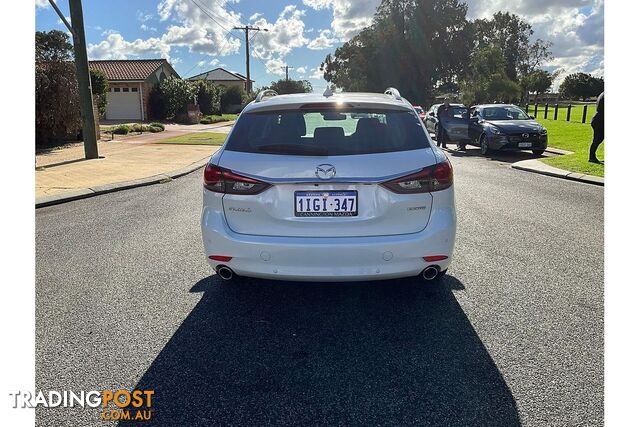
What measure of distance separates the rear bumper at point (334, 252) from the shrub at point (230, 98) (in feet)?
176

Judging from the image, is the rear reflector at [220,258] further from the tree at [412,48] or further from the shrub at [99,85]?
the tree at [412,48]

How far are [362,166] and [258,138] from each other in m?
0.84

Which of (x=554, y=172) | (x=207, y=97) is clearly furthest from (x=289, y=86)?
(x=554, y=172)

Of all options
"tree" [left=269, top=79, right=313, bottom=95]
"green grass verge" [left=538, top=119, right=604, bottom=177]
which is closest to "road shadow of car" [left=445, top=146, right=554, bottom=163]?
"green grass verge" [left=538, top=119, right=604, bottom=177]

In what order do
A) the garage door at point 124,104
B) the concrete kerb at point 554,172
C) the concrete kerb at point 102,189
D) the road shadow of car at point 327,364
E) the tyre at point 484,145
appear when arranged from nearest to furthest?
the road shadow of car at point 327,364 < the concrete kerb at point 102,189 < the concrete kerb at point 554,172 < the tyre at point 484,145 < the garage door at point 124,104

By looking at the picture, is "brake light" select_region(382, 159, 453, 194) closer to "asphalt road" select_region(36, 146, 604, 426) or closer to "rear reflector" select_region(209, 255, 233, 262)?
"asphalt road" select_region(36, 146, 604, 426)

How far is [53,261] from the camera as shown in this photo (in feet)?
17.5

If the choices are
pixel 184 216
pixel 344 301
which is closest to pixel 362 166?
pixel 344 301

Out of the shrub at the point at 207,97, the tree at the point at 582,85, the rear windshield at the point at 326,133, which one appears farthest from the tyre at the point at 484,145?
the tree at the point at 582,85

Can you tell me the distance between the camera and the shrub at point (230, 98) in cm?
5534

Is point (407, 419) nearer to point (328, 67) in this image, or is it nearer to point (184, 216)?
point (184, 216)

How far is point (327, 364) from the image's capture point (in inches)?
123

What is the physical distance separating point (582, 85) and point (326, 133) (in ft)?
230

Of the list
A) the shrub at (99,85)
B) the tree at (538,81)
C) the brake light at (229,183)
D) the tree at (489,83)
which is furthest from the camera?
the tree at (538,81)
